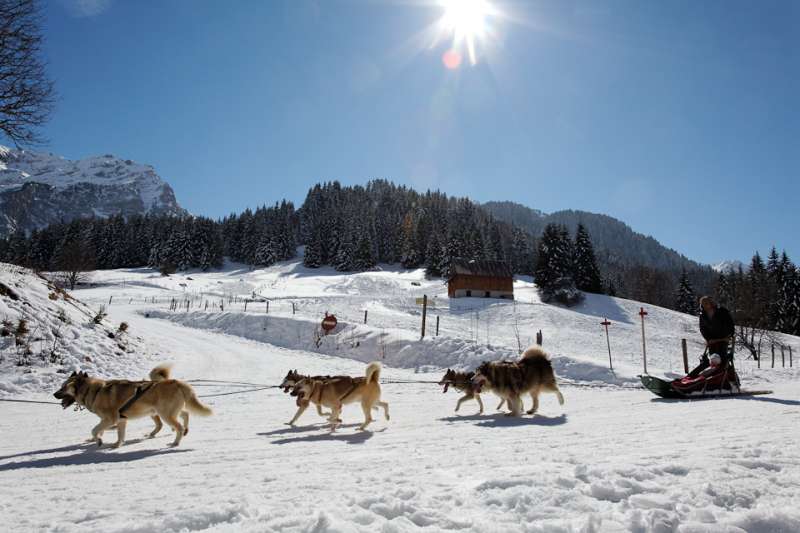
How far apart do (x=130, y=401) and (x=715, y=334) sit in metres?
13.2

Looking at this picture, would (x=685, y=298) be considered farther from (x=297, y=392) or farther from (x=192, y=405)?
(x=192, y=405)

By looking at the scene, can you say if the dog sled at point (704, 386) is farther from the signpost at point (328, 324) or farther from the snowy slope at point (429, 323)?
the signpost at point (328, 324)

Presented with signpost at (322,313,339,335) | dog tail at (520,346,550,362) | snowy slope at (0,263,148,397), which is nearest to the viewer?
dog tail at (520,346,550,362)

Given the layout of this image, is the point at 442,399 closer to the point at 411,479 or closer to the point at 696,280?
the point at 411,479

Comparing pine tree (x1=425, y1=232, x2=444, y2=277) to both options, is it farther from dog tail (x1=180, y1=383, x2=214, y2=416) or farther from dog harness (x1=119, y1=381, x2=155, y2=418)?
dog harness (x1=119, y1=381, x2=155, y2=418)

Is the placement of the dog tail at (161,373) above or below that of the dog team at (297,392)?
above

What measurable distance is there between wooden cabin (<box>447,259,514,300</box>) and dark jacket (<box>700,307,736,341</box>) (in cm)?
5333

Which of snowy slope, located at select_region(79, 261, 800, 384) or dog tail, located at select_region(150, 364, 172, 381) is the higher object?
snowy slope, located at select_region(79, 261, 800, 384)

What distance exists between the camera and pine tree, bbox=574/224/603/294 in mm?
65750

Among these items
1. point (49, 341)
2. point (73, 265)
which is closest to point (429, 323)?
point (49, 341)

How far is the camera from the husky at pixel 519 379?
8.94 m

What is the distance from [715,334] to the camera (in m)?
10.8

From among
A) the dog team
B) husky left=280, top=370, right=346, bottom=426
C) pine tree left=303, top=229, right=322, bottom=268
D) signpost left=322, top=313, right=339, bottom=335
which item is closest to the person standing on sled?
the dog team

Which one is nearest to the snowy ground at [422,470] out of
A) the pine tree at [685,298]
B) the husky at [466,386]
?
the husky at [466,386]
